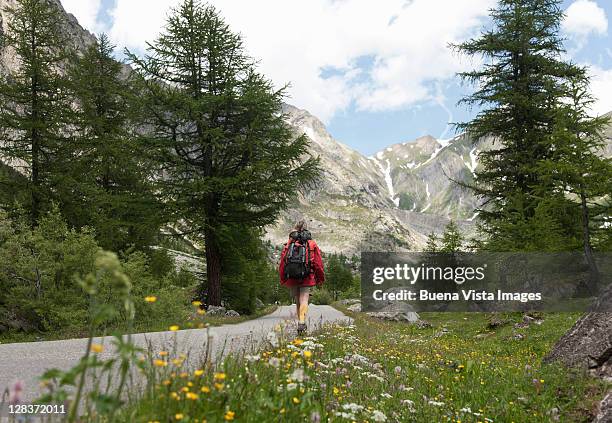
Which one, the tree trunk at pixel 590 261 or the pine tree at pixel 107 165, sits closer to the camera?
the tree trunk at pixel 590 261

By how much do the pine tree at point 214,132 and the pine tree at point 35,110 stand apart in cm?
490

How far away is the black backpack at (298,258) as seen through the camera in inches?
388

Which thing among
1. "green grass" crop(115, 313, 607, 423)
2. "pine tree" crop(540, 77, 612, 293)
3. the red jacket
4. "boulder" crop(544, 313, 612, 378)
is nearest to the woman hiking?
the red jacket

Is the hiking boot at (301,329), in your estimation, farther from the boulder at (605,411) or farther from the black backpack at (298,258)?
the boulder at (605,411)

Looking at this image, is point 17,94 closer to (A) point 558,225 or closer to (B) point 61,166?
(B) point 61,166

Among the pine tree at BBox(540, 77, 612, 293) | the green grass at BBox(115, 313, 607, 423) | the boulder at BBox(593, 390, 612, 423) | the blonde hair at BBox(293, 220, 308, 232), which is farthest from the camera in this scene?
the pine tree at BBox(540, 77, 612, 293)

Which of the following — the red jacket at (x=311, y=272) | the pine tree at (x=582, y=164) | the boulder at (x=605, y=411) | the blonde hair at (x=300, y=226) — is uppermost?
the pine tree at (x=582, y=164)

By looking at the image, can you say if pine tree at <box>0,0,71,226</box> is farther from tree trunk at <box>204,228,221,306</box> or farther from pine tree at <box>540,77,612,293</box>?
pine tree at <box>540,77,612,293</box>

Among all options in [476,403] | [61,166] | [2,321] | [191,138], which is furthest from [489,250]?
[61,166]

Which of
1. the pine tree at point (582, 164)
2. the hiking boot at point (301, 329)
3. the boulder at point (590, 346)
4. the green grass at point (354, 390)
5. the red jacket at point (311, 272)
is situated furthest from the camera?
the pine tree at point (582, 164)

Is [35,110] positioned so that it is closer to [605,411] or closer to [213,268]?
[213,268]

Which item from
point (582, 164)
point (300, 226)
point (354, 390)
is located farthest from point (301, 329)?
point (582, 164)

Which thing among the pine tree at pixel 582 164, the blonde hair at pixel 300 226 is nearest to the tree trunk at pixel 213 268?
the blonde hair at pixel 300 226

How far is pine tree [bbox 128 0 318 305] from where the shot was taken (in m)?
18.3
